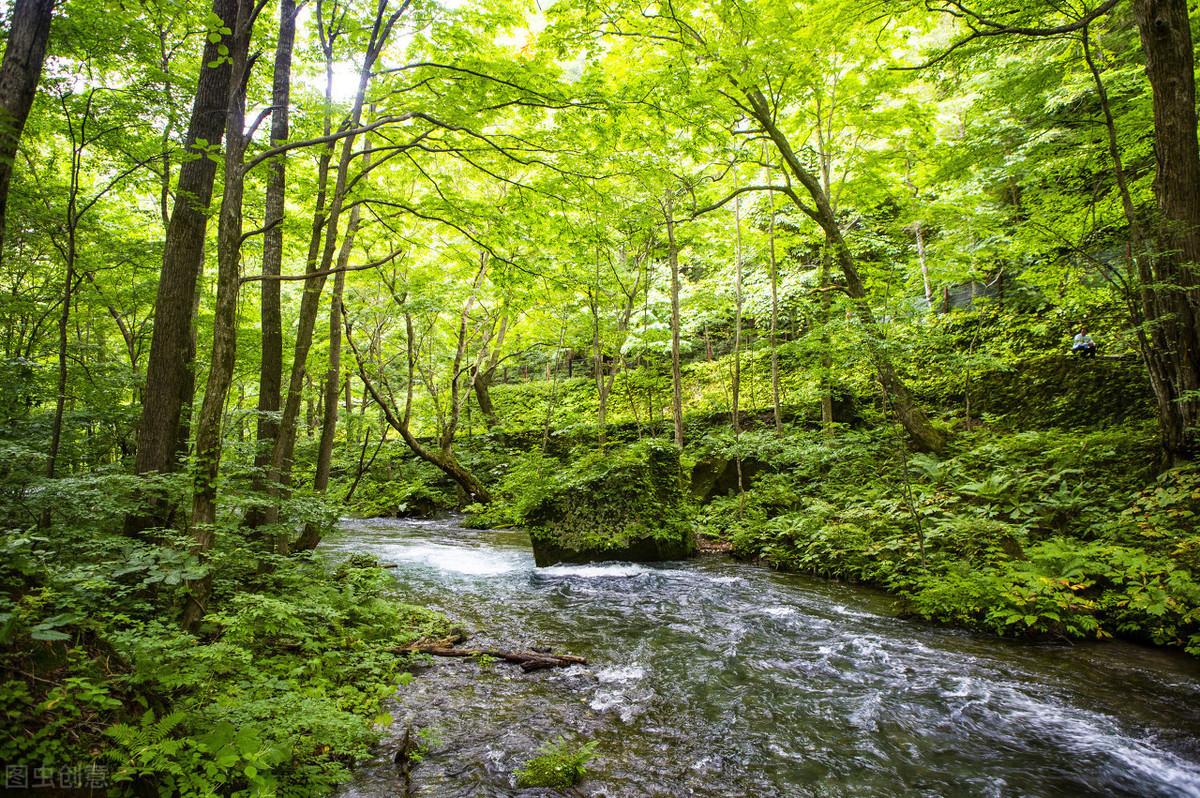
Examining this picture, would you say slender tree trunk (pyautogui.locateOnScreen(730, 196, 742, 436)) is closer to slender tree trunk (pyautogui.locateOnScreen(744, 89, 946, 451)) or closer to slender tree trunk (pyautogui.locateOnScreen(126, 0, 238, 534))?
slender tree trunk (pyautogui.locateOnScreen(744, 89, 946, 451))

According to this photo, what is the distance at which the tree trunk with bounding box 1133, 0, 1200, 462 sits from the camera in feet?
20.7

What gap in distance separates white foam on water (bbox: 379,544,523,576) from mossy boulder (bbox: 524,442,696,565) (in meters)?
0.83

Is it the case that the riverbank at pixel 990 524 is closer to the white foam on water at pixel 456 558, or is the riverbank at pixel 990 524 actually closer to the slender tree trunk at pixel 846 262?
the slender tree trunk at pixel 846 262

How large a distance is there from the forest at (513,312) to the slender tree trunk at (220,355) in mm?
34

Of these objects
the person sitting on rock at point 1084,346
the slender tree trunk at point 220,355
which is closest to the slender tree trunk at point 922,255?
the person sitting on rock at point 1084,346

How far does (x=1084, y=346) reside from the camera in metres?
10.6

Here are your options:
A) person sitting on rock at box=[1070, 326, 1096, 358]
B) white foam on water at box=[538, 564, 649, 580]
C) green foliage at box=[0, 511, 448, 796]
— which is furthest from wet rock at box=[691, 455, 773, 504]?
green foliage at box=[0, 511, 448, 796]

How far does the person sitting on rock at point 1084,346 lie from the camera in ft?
34.8

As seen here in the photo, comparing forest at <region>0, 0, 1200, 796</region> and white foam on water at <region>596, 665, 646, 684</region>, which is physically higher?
forest at <region>0, 0, 1200, 796</region>

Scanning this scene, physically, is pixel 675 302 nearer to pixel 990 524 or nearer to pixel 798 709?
pixel 990 524

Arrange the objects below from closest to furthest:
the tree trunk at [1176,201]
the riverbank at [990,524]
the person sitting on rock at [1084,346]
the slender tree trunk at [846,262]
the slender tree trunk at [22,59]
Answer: the slender tree trunk at [22,59], the riverbank at [990,524], the tree trunk at [1176,201], the person sitting on rock at [1084,346], the slender tree trunk at [846,262]

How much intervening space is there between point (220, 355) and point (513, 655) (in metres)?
3.80

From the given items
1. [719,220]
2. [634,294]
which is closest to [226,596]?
[634,294]

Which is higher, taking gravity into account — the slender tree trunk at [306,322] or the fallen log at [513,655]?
the slender tree trunk at [306,322]
